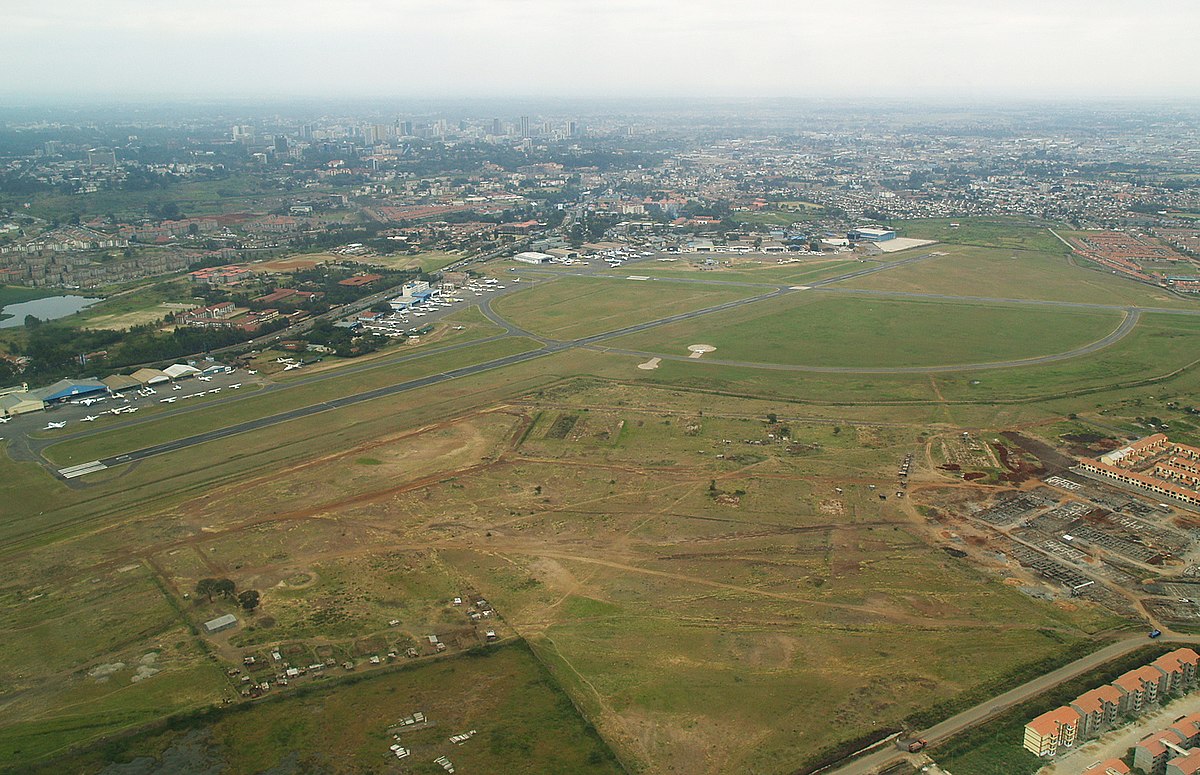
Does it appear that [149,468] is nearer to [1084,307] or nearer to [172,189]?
[1084,307]

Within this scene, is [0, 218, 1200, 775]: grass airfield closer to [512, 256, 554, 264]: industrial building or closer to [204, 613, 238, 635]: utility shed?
[204, 613, 238, 635]: utility shed

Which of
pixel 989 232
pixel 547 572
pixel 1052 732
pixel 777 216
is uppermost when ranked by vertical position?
pixel 989 232

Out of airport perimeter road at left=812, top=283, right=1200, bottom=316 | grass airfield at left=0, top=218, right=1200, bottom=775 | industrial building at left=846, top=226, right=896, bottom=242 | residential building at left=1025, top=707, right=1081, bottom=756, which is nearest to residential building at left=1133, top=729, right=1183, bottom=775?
residential building at left=1025, top=707, right=1081, bottom=756

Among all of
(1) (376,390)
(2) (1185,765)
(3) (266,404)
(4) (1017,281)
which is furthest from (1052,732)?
(4) (1017,281)

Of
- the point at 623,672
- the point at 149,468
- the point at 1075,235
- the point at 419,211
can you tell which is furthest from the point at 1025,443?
the point at 419,211

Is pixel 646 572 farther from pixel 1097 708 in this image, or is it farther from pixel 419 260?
pixel 419 260

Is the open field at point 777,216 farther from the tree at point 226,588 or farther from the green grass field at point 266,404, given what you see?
the tree at point 226,588

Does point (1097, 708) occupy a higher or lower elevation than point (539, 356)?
higher
